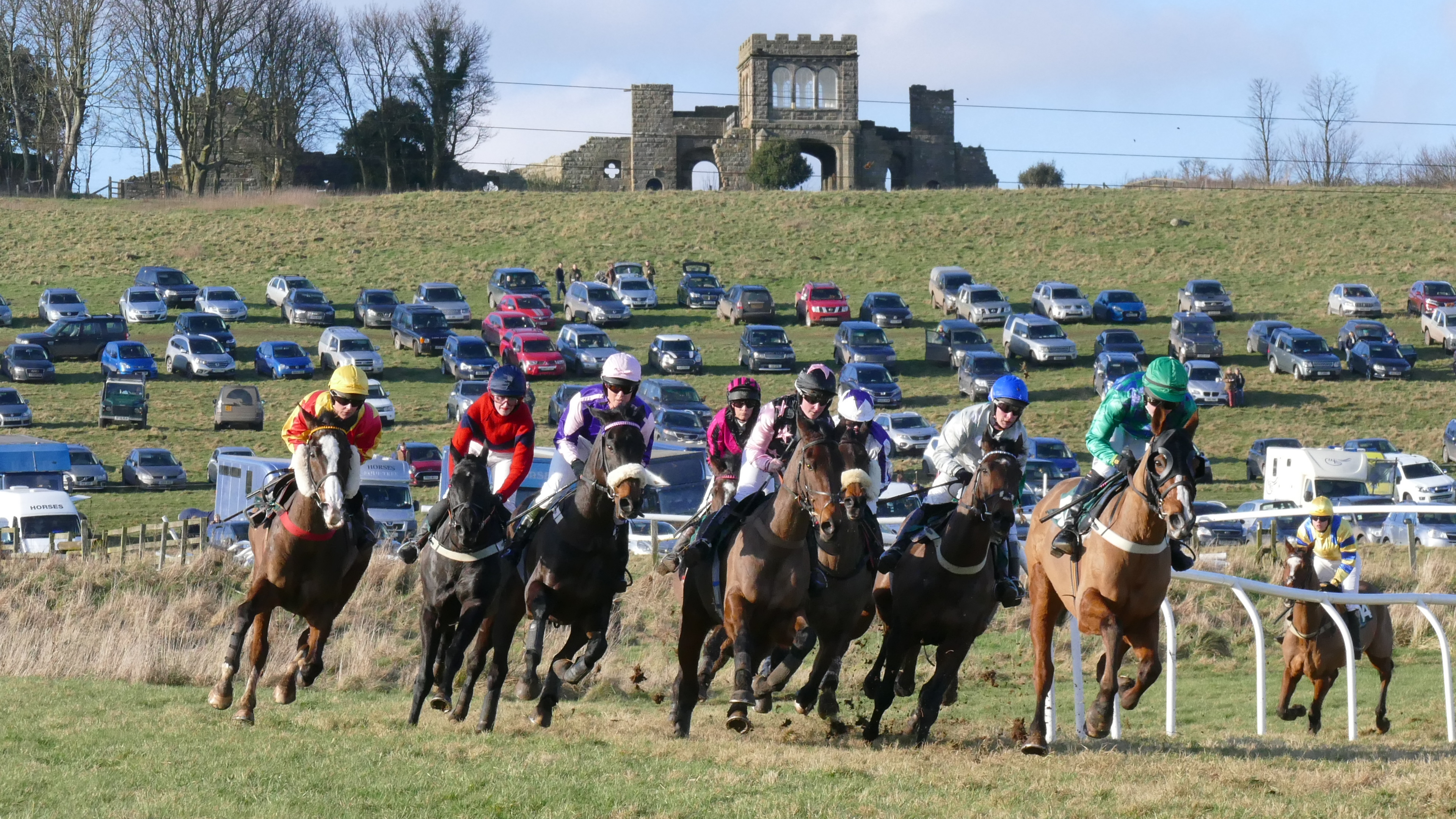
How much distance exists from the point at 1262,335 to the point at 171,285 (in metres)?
37.5

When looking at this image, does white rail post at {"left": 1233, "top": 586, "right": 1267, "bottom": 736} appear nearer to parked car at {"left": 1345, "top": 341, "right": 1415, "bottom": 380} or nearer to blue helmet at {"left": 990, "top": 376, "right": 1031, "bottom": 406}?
blue helmet at {"left": 990, "top": 376, "right": 1031, "bottom": 406}

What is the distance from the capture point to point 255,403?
4075cm

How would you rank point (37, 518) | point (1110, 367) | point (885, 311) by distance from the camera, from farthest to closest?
point (885, 311)
point (1110, 367)
point (37, 518)

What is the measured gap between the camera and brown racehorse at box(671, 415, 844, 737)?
34.9 feet

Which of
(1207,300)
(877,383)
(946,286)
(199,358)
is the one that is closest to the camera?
(877,383)

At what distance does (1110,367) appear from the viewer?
4409 centimetres

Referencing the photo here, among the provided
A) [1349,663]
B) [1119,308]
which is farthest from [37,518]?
[1119,308]

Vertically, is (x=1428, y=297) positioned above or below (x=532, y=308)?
above

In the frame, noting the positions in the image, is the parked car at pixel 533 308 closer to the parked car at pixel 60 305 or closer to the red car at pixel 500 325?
the red car at pixel 500 325

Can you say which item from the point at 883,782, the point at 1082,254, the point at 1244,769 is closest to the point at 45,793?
the point at 883,782

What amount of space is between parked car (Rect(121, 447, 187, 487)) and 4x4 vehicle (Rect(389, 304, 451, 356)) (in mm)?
15505

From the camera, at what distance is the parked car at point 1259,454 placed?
36469 millimetres

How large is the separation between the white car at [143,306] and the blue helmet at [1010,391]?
46.9 meters

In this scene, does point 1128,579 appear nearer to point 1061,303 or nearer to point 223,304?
point 1061,303
